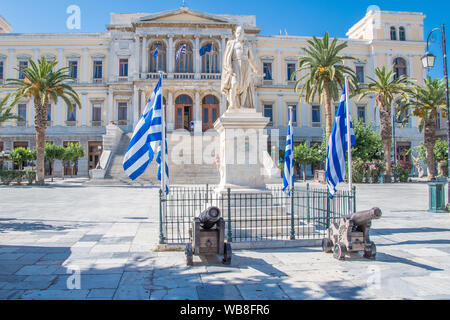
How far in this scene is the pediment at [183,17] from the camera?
37531 mm

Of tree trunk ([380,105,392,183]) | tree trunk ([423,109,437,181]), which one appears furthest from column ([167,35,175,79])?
tree trunk ([423,109,437,181])

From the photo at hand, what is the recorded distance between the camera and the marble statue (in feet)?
28.5

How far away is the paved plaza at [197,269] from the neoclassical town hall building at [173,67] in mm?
28692

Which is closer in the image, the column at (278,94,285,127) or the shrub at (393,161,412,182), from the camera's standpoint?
the shrub at (393,161,412,182)

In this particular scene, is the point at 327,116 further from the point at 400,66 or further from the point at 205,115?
the point at 400,66

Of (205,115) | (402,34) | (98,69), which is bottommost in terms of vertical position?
(205,115)

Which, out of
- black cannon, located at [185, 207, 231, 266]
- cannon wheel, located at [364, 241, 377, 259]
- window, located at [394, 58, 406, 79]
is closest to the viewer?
black cannon, located at [185, 207, 231, 266]

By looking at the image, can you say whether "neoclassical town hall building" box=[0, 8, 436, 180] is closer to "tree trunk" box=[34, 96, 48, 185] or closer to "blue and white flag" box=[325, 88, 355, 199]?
"tree trunk" box=[34, 96, 48, 185]

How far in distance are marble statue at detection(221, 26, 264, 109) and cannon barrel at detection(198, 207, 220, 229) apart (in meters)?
3.61

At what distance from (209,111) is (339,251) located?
34.1 meters

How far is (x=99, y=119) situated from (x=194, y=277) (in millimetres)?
38539

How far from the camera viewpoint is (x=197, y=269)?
5.76 metres

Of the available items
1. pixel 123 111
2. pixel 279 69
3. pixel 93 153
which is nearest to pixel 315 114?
pixel 279 69

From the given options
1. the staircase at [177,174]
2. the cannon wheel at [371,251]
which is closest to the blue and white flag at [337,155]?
the cannon wheel at [371,251]
